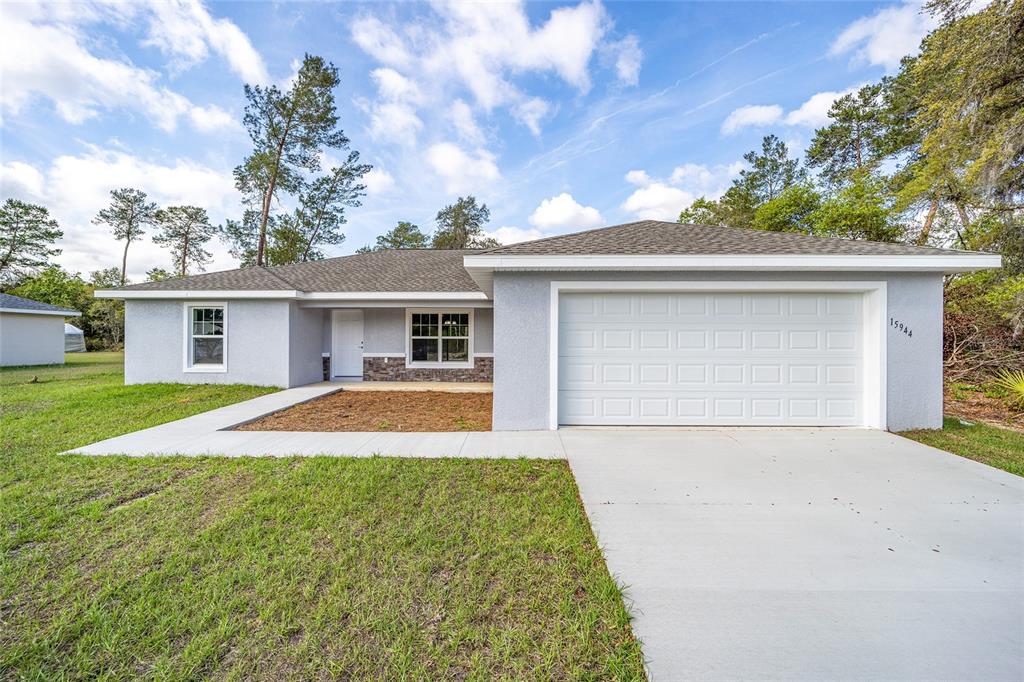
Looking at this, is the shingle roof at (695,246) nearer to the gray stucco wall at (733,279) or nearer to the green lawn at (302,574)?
the gray stucco wall at (733,279)

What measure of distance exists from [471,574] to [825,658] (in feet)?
6.36

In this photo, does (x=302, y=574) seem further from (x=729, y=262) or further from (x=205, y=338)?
(x=205, y=338)

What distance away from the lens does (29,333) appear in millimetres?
14945

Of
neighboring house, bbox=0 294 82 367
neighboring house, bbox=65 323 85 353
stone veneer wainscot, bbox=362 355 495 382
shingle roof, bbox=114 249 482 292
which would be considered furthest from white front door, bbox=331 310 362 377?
neighboring house, bbox=65 323 85 353

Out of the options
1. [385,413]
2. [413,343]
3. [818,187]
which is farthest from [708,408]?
[818,187]

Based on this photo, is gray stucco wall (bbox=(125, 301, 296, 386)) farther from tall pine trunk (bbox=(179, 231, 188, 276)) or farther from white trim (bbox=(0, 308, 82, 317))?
tall pine trunk (bbox=(179, 231, 188, 276))

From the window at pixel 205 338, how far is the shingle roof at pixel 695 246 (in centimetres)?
832

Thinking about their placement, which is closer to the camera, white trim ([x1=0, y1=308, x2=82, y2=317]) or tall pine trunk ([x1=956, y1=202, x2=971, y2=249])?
tall pine trunk ([x1=956, y1=202, x2=971, y2=249])

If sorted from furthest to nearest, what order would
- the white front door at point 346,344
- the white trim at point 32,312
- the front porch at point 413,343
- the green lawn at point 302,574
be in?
the white trim at point 32,312
the white front door at point 346,344
the front porch at point 413,343
the green lawn at point 302,574

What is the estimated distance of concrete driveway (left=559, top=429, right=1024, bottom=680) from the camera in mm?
1958

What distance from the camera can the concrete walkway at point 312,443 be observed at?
4.85 meters

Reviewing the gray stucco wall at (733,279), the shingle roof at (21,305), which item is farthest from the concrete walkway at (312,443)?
the shingle roof at (21,305)

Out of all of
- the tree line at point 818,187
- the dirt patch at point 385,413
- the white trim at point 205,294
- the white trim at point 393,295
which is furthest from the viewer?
the white trim at point 393,295

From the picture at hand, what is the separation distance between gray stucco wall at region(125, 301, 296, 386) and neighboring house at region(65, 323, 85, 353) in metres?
24.3
